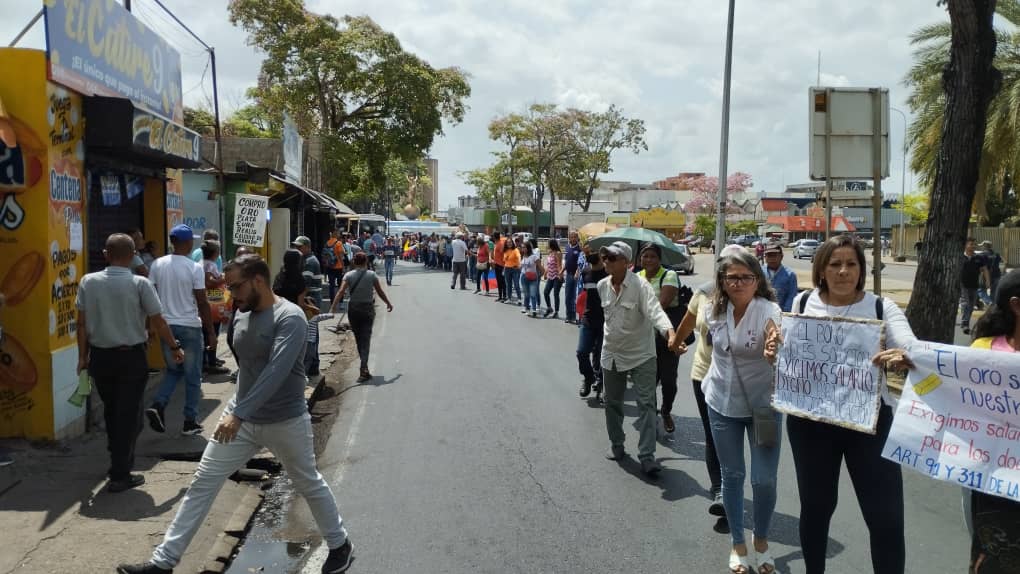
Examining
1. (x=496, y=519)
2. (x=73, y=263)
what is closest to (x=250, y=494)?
(x=496, y=519)

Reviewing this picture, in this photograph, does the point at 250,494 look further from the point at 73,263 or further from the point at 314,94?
the point at 314,94

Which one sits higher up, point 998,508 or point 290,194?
point 290,194

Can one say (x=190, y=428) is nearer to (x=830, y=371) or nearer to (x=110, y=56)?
(x=110, y=56)

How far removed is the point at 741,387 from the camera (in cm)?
436

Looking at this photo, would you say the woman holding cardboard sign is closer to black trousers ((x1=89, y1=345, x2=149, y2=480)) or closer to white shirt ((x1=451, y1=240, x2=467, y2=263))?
black trousers ((x1=89, y1=345, x2=149, y2=480))

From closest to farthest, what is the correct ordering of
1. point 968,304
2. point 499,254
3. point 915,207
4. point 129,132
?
point 129,132, point 968,304, point 499,254, point 915,207

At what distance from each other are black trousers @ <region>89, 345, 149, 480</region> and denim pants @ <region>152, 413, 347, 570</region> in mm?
1611

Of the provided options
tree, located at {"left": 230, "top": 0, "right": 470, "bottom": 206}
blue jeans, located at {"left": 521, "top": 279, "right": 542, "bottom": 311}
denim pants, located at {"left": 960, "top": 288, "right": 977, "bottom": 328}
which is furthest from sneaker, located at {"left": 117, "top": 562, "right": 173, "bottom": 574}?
tree, located at {"left": 230, "top": 0, "right": 470, "bottom": 206}

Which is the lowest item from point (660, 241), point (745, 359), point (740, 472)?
point (740, 472)

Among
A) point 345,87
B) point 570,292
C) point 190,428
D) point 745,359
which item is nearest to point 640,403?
point 745,359

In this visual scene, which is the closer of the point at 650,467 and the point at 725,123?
the point at 650,467

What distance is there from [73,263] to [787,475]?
6185 mm

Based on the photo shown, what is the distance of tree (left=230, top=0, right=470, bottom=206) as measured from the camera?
34.4 m

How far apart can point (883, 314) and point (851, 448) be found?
25.1 inches
